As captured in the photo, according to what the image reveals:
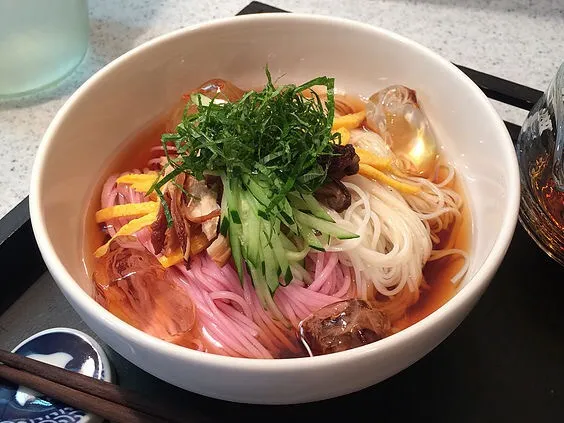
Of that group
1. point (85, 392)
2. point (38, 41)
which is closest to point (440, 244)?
point (85, 392)

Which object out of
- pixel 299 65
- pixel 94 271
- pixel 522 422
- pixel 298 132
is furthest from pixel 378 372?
pixel 299 65

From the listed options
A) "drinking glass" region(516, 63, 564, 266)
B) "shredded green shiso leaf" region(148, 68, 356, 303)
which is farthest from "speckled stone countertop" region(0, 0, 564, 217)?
"shredded green shiso leaf" region(148, 68, 356, 303)

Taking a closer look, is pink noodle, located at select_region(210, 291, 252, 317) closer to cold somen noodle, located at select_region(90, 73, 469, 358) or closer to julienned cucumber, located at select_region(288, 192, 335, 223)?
cold somen noodle, located at select_region(90, 73, 469, 358)

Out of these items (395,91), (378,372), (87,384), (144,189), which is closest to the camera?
(378,372)

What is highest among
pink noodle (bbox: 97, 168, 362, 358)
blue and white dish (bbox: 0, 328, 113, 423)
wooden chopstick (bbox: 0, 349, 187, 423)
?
pink noodle (bbox: 97, 168, 362, 358)

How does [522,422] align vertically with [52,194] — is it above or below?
below

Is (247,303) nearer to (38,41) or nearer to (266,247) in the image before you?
(266,247)

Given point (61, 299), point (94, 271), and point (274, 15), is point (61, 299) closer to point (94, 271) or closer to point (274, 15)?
point (94, 271)
